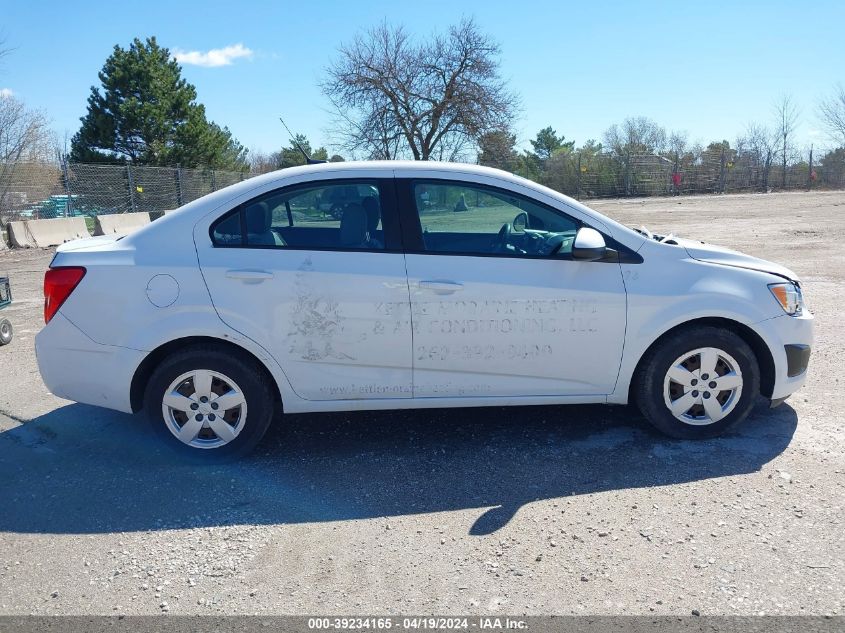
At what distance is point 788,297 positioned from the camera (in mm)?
4328

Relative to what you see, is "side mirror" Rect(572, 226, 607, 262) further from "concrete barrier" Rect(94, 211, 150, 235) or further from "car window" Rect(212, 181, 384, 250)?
"concrete barrier" Rect(94, 211, 150, 235)

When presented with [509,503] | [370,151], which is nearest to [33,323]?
[509,503]

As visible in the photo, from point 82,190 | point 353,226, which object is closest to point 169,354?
point 353,226

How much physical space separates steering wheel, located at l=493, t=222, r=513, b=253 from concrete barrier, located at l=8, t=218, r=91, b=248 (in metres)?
16.8

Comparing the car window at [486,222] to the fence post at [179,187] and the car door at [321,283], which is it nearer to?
the car door at [321,283]

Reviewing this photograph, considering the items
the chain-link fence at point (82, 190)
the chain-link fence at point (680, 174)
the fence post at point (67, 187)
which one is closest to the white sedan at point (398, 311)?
the chain-link fence at point (82, 190)

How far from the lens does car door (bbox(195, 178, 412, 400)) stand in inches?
160

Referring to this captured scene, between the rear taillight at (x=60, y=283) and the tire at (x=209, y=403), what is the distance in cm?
71

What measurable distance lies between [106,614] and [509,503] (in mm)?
1996

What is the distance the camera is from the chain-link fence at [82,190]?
19203mm

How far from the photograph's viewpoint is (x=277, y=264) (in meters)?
4.09

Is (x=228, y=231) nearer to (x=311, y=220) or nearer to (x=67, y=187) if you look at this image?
(x=311, y=220)

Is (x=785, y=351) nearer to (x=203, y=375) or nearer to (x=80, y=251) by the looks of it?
(x=203, y=375)

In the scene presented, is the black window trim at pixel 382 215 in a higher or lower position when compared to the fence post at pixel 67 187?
lower
